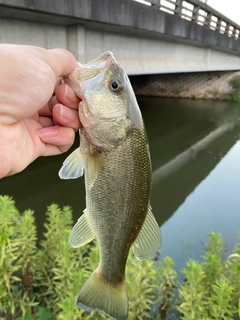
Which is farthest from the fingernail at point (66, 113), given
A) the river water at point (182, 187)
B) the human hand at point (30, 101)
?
the river water at point (182, 187)

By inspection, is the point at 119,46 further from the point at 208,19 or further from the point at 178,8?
the point at 208,19

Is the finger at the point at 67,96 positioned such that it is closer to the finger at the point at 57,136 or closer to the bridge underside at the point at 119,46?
the finger at the point at 57,136

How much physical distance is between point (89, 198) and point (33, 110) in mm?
536

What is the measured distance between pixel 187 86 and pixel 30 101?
16827 millimetres

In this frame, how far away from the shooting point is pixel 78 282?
96.1 inches

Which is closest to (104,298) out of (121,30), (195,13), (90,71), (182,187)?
(90,71)

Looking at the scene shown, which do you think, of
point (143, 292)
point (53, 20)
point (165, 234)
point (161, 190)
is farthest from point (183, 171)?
point (143, 292)

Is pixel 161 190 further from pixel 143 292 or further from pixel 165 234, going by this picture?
pixel 143 292

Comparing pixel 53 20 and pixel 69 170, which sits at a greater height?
pixel 53 20

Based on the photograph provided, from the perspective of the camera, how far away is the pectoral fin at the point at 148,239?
165 centimetres

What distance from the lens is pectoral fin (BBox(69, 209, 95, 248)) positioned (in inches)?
67.3

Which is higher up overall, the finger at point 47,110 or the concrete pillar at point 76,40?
the concrete pillar at point 76,40

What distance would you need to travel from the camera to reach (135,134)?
1.59 meters

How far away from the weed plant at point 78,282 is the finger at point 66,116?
4.14 ft
